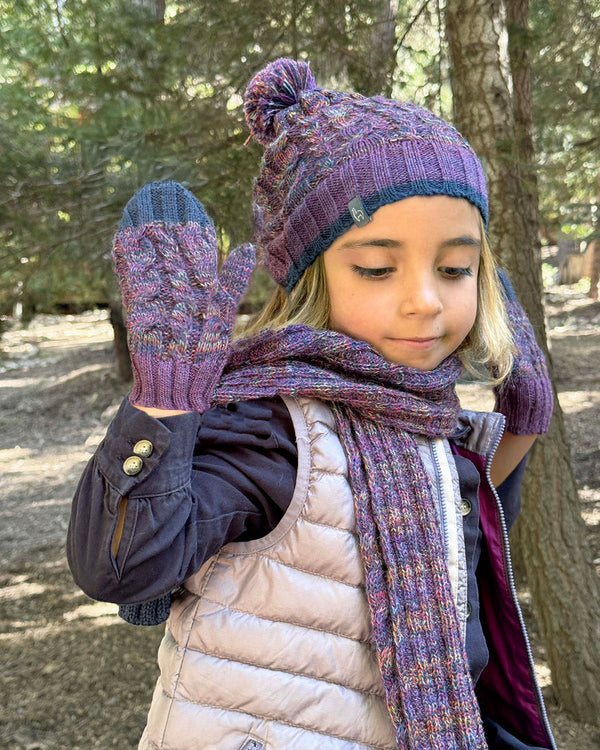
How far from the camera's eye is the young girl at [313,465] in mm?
1178

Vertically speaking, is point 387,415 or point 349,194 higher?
point 349,194

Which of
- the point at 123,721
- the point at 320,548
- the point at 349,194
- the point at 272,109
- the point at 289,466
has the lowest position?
the point at 123,721

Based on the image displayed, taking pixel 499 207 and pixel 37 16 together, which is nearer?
pixel 499 207

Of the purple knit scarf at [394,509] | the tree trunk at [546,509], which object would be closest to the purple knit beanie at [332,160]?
the purple knit scarf at [394,509]

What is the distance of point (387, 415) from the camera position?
1.43m

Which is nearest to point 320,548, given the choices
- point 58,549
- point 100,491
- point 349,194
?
point 100,491

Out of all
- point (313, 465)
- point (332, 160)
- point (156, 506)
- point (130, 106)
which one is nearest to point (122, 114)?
point (130, 106)

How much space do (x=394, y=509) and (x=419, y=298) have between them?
0.40 m

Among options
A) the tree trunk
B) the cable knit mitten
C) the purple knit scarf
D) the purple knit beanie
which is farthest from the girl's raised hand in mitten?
the tree trunk

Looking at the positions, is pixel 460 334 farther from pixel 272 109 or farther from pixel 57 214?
pixel 57 214

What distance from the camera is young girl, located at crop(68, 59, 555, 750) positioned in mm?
1178

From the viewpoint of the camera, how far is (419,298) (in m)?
1.40

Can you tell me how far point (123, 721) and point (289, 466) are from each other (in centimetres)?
286

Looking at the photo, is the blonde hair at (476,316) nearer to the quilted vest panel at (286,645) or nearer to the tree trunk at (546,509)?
the quilted vest panel at (286,645)
